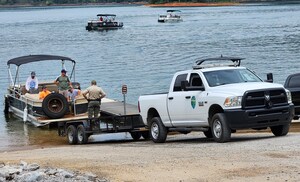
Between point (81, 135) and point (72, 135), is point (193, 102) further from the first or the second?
point (72, 135)

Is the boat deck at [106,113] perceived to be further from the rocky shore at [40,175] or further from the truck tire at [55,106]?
the rocky shore at [40,175]

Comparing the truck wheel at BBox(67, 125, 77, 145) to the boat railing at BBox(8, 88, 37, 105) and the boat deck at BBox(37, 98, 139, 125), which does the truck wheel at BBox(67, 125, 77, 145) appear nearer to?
the boat deck at BBox(37, 98, 139, 125)

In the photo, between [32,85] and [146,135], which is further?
[32,85]

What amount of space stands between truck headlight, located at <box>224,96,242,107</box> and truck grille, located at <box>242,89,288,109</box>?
0.11 meters

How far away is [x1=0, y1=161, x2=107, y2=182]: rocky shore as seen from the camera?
40.2ft

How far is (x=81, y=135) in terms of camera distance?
76.1ft

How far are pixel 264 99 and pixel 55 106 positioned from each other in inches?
518

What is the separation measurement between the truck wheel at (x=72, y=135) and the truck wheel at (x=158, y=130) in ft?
12.1

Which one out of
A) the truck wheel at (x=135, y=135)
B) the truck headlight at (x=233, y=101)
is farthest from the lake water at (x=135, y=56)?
the truck headlight at (x=233, y=101)

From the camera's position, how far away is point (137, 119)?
2281cm

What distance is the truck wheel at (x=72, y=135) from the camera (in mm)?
23516

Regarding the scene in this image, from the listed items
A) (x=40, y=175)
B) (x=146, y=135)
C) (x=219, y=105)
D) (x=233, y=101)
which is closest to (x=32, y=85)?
(x=146, y=135)

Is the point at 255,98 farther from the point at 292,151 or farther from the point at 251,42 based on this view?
the point at 251,42

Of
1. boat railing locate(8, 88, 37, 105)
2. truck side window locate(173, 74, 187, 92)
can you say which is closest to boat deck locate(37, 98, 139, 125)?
boat railing locate(8, 88, 37, 105)
